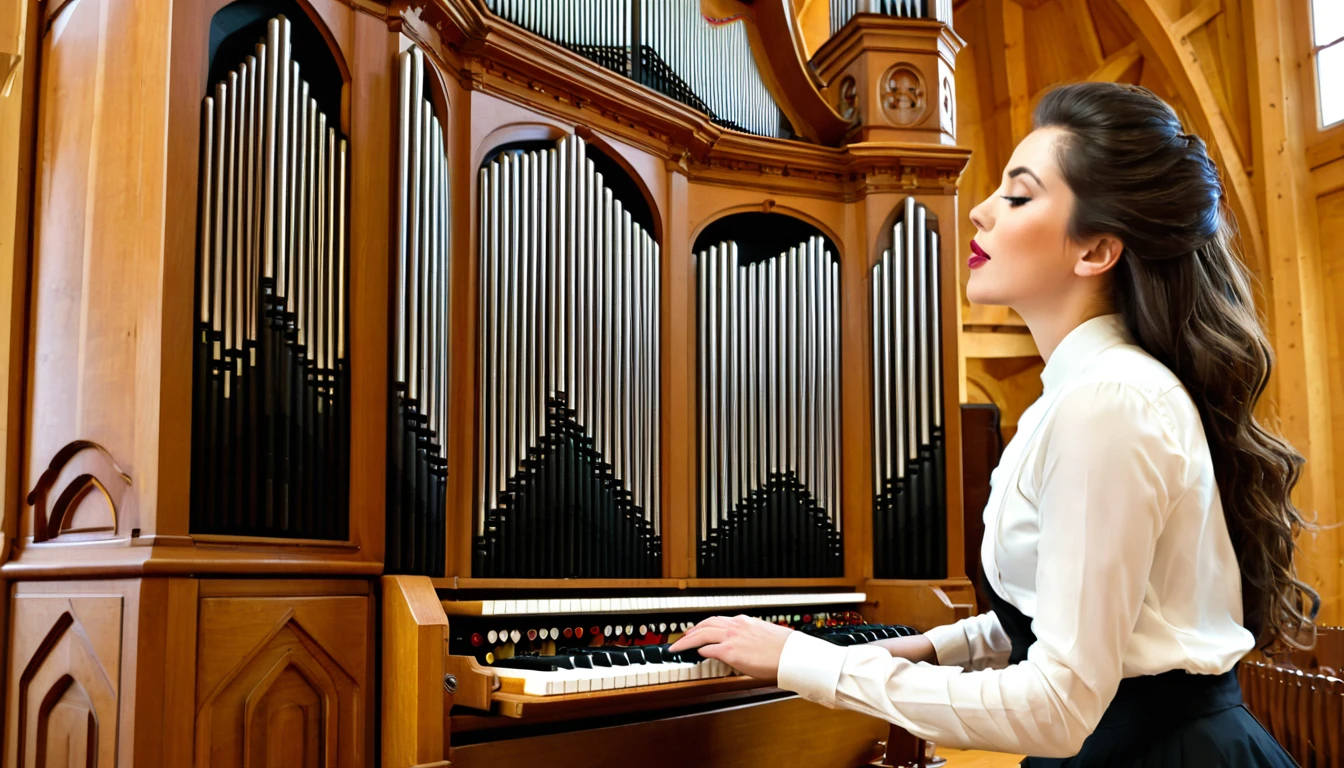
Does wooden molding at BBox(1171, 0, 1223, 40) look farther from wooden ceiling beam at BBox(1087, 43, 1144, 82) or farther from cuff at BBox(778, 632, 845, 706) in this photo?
cuff at BBox(778, 632, 845, 706)

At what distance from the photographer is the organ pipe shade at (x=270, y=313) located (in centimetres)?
238

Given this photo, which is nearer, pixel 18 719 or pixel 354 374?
pixel 18 719

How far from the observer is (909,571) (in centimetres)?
421

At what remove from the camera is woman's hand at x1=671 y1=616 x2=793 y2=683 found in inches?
66.2

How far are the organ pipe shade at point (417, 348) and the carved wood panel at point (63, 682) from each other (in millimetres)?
680

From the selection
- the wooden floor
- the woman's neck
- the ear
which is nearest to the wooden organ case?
the wooden floor

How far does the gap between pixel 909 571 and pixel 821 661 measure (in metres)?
2.79

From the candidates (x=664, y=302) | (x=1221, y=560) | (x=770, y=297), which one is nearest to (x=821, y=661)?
(x=1221, y=560)

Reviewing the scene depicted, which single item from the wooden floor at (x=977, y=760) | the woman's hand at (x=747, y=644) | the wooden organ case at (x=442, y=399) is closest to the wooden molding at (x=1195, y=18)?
the wooden organ case at (x=442, y=399)

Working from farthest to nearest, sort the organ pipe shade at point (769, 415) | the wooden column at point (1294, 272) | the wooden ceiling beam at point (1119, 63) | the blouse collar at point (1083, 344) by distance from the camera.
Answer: the wooden ceiling beam at point (1119, 63) < the wooden column at point (1294, 272) < the organ pipe shade at point (769, 415) < the blouse collar at point (1083, 344)

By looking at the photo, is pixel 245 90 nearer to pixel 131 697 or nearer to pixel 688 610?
pixel 131 697

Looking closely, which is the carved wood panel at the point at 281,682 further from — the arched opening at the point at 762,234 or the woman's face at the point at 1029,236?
the arched opening at the point at 762,234

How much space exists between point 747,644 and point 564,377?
1.66 metres

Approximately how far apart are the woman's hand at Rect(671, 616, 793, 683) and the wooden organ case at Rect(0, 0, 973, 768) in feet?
2.20
